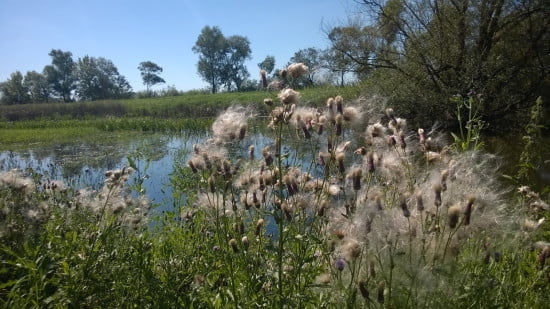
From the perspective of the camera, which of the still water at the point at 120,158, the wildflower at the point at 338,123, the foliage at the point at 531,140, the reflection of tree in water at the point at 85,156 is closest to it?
the wildflower at the point at 338,123

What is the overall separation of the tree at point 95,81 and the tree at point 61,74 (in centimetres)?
216

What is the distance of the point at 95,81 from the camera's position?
252 ft

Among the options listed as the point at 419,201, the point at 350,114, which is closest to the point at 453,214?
the point at 419,201

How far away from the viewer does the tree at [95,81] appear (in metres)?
75.4

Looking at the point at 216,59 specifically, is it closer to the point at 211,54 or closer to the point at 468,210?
the point at 211,54

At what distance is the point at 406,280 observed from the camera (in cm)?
171

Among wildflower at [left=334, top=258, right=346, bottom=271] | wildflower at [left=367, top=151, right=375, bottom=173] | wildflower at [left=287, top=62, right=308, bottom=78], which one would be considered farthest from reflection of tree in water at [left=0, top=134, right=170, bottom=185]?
wildflower at [left=334, top=258, right=346, bottom=271]

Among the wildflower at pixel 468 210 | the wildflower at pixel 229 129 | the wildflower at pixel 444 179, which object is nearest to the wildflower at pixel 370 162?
the wildflower at pixel 444 179

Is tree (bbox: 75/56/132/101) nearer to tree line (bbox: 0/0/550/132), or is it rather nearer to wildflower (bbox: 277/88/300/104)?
tree line (bbox: 0/0/550/132)

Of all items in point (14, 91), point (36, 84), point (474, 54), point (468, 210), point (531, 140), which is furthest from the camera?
point (36, 84)

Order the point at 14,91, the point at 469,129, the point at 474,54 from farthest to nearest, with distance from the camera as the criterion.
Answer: the point at 14,91 → the point at 474,54 → the point at 469,129

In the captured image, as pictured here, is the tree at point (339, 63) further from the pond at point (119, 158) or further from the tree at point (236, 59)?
the tree at point (236, 59)

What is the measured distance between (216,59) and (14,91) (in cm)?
3948

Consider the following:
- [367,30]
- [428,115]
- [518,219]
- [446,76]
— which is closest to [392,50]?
[367,30]
